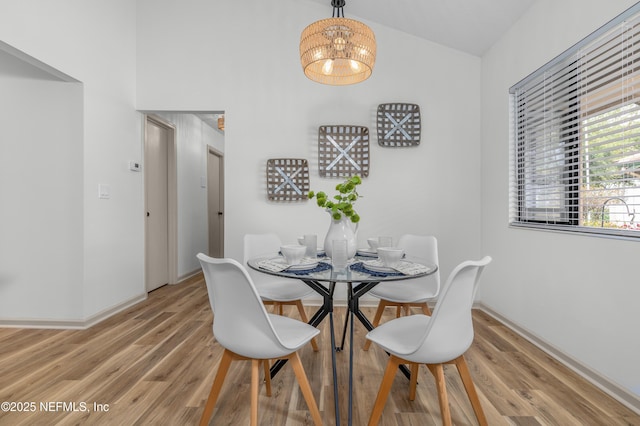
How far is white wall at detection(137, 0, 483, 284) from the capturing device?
330 centimetres

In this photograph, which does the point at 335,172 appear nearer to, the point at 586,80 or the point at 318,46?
the point at 318,46

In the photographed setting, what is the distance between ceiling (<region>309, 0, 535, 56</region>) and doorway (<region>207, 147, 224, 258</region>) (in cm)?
330

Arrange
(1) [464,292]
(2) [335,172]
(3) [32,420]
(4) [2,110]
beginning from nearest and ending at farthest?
(1) [464,292] < (3) [32,420] < (4) [2,110] < (2) [335,172]

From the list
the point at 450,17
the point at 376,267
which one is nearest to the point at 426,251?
the point at 376,267

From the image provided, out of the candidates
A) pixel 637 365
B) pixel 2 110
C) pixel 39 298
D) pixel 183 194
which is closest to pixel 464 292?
pixel 637 365

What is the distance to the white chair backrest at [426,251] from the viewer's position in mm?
2281

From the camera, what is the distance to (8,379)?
74.1 inches

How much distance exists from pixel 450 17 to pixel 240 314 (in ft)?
9.95

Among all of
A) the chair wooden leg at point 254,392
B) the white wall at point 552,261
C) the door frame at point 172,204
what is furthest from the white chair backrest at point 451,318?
the door frame at point 172,204

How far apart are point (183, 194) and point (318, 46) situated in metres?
3.20

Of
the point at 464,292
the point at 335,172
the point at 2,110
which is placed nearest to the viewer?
the point at 464,292

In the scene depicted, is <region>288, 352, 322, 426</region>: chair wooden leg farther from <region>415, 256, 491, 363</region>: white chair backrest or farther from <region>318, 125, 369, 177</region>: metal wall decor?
<region>318, 125, 369, 177</region>: metal wall decor

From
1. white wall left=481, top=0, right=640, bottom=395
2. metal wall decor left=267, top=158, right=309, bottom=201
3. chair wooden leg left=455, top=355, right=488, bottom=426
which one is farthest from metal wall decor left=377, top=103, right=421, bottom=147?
chair wooden leg left=455, top=355, right=488, bottom=426

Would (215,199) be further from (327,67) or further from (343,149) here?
Result: (327,67)
